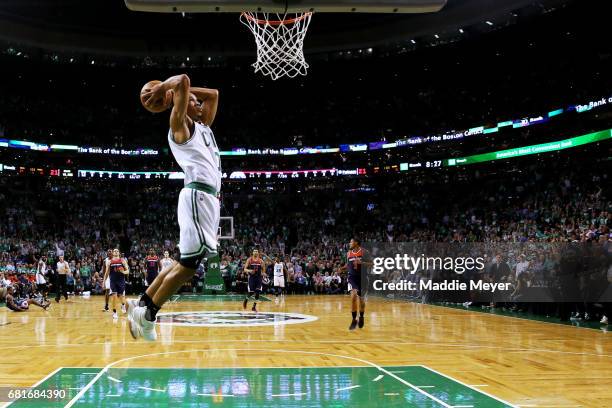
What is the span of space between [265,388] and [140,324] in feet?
10.2

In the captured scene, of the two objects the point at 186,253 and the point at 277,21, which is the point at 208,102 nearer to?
the point at 186,253

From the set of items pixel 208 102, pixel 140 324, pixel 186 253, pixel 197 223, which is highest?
pixel 208 102

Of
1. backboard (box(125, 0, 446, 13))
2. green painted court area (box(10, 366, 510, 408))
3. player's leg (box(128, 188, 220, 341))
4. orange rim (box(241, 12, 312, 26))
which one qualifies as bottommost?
green painted court area (box(10, 366, 510, 408))

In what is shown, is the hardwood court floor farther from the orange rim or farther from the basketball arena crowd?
the basketball arena crowd

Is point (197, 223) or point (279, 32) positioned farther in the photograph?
point (279, 32)

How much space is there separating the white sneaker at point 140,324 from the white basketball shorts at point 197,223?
0.49m

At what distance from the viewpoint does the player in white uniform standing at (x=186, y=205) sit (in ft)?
13.8

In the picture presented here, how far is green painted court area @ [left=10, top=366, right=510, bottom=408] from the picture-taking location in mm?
6297

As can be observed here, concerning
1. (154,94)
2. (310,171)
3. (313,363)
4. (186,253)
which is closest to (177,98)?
(154,94)

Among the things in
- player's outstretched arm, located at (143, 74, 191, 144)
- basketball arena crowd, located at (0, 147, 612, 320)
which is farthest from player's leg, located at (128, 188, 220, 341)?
basketball arena crowd, located at (0, 147, 612, 320)

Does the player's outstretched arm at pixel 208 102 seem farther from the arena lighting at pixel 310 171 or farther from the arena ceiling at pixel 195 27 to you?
the arena lighting at pixel 310 171

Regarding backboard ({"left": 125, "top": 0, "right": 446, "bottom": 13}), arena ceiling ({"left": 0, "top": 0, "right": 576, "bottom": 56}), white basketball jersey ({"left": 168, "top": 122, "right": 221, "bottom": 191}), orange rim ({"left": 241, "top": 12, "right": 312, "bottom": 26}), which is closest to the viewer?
white basketball jersey ({"left": 168, "top": 122, "right": 221, "bottom": 191})

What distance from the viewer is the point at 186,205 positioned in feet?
14.3

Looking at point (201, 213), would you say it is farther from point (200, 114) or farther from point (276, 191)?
point (276, 191)
